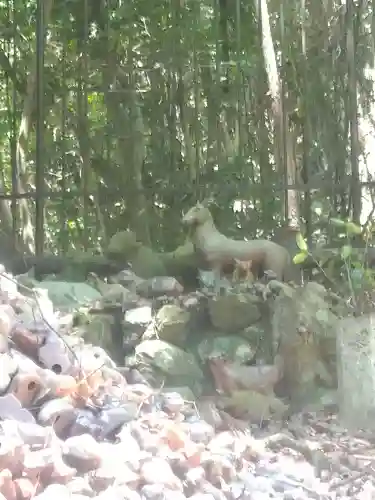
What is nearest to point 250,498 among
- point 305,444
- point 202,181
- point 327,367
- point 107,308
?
point 305,444

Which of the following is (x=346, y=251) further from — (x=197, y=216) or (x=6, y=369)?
(x=6, y=369)

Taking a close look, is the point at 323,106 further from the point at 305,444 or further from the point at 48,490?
the point at 48,490

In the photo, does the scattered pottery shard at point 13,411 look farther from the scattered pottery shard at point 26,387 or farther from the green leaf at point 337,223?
the green leaf at point 337,223

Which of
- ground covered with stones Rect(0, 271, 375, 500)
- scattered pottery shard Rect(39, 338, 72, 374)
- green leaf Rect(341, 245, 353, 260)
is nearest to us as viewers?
ground covered with stones Rect(0, 271, 375, 500)

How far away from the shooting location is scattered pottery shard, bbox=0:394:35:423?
2.83 feet

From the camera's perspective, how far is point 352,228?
1.04 m

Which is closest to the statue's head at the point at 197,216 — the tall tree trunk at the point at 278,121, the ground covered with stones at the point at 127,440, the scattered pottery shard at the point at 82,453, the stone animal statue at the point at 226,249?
the stone animal statue at the point at 226,249

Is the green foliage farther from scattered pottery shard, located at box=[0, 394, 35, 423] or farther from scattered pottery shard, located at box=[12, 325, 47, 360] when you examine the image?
scattered pottery shard, located at box=[0, 394, 35, 423]

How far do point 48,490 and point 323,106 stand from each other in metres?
0.65

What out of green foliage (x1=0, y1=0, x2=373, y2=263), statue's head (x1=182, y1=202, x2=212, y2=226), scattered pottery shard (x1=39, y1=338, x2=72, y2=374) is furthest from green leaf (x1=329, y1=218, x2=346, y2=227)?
scattered pottery shard (x1=39, y1=338, x2=72, y2=374)

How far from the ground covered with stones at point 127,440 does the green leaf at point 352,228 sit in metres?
0.26

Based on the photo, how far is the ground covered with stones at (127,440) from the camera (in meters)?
0.81

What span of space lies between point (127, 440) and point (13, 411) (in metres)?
0.14

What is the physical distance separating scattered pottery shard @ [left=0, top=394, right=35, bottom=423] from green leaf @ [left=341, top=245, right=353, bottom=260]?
18.8 inches
